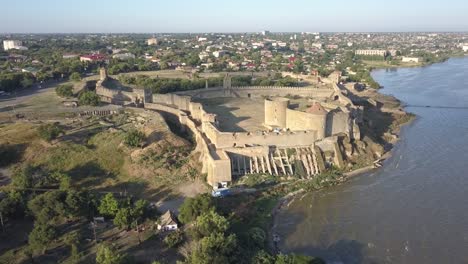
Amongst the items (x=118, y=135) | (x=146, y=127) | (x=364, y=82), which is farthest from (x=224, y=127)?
(x=364, y=82)

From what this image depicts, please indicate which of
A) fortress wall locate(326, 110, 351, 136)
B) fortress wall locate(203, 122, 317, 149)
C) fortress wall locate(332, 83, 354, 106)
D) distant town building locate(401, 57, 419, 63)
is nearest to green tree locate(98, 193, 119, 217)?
fortress wall locate(203, 122, 317, 149)

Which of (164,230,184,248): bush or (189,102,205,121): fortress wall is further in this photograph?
(189,102,205,121): fortress wall

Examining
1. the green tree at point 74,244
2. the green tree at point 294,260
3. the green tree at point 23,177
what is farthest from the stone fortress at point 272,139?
the green tree at point 23,177

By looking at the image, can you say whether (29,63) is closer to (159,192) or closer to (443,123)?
(159,192)

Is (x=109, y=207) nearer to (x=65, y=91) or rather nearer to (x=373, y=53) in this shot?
(x=65, y=91)

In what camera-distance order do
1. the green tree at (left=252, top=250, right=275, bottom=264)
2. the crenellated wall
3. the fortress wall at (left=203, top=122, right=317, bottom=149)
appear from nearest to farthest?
the green tree at (left=252, top=250, right=275, bottom=264) < the crenellated wall < the fortress wall at (left=203, top=122, right=317, bottom=149)

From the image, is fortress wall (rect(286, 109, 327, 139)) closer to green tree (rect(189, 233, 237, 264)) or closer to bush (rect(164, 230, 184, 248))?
green tree (rect(189, 233, 237, 264))

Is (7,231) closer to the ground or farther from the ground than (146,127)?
closer to the ground
